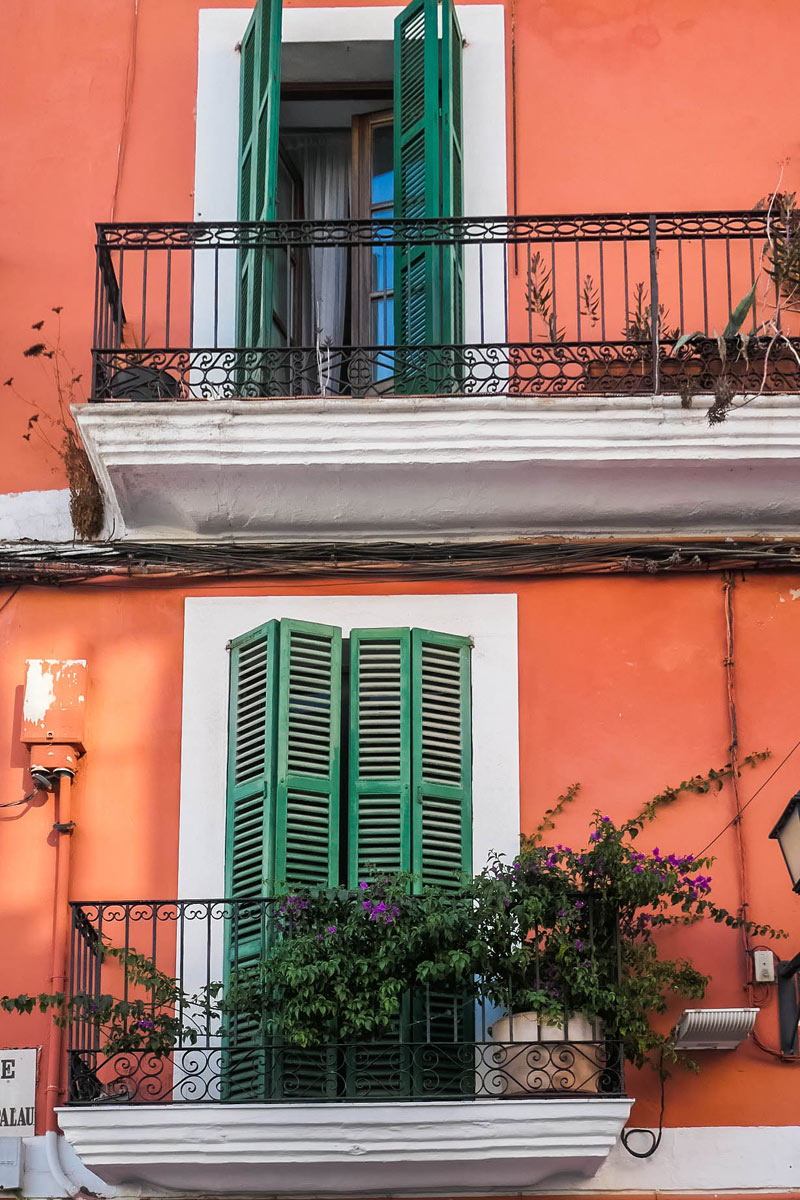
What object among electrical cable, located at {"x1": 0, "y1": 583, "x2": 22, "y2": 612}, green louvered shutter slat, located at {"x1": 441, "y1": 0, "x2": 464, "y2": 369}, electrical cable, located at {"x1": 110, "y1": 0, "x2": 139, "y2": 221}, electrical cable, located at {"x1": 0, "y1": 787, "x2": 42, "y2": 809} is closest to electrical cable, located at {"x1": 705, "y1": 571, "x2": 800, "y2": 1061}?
green louvered shutter slat, located at {"x1": 441, "y1": 0, "x2": 464, "y2": 369}

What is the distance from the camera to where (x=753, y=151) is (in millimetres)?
10953

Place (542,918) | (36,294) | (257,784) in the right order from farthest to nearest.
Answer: (36,294) < (257,784) < (542,918)

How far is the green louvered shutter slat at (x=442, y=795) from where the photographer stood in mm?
8977

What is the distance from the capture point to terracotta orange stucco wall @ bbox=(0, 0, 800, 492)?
1085 cm

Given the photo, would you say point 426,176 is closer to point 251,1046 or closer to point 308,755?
point 308,755

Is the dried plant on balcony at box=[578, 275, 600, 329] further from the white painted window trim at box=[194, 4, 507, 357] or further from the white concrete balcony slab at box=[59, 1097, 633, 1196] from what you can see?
the white concrete balcony slab at box=[59, 1097, 633, 1196]

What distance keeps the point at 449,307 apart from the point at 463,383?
0.43 metres

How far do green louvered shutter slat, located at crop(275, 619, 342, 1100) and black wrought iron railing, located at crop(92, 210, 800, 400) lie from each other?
1.21 meters

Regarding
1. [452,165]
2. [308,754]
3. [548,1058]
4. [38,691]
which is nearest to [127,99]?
[452,165]

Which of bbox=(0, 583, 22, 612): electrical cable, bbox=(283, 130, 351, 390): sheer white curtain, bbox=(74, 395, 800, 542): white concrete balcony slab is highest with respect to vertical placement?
bbox=(283, 130, 351, 390): sheer white curtain

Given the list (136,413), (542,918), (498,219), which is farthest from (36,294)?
(542,918)

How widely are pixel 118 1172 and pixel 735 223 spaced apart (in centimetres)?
531

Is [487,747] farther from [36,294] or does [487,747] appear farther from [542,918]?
[36,294]

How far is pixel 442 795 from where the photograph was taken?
9578 millimetres
